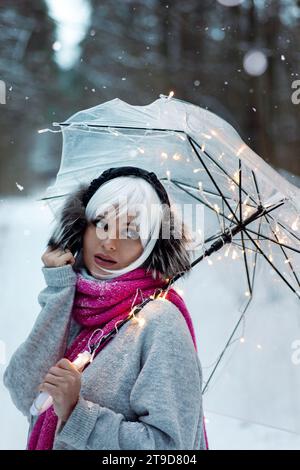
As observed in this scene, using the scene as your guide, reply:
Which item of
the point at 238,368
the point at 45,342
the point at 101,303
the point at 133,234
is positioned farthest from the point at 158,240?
the point at 238,368

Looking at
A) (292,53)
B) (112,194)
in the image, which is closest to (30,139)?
(292,53)

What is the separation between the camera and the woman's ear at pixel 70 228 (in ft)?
3.58

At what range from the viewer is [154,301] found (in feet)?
3.39

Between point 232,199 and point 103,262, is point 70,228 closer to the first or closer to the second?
point 103,262

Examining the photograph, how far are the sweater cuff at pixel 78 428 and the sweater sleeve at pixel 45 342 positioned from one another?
130 millimetres

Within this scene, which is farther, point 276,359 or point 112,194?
point 276,359

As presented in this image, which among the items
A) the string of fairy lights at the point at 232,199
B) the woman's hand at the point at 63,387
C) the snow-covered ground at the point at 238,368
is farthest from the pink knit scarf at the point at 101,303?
the snow-covered ground at the point at 238,368

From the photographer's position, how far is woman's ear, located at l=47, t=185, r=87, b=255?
1.09 metres

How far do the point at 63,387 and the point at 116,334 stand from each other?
147 mm

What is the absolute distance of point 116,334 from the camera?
1008 millimetres

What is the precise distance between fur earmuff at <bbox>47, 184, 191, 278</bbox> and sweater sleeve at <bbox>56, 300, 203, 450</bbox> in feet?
0.32
